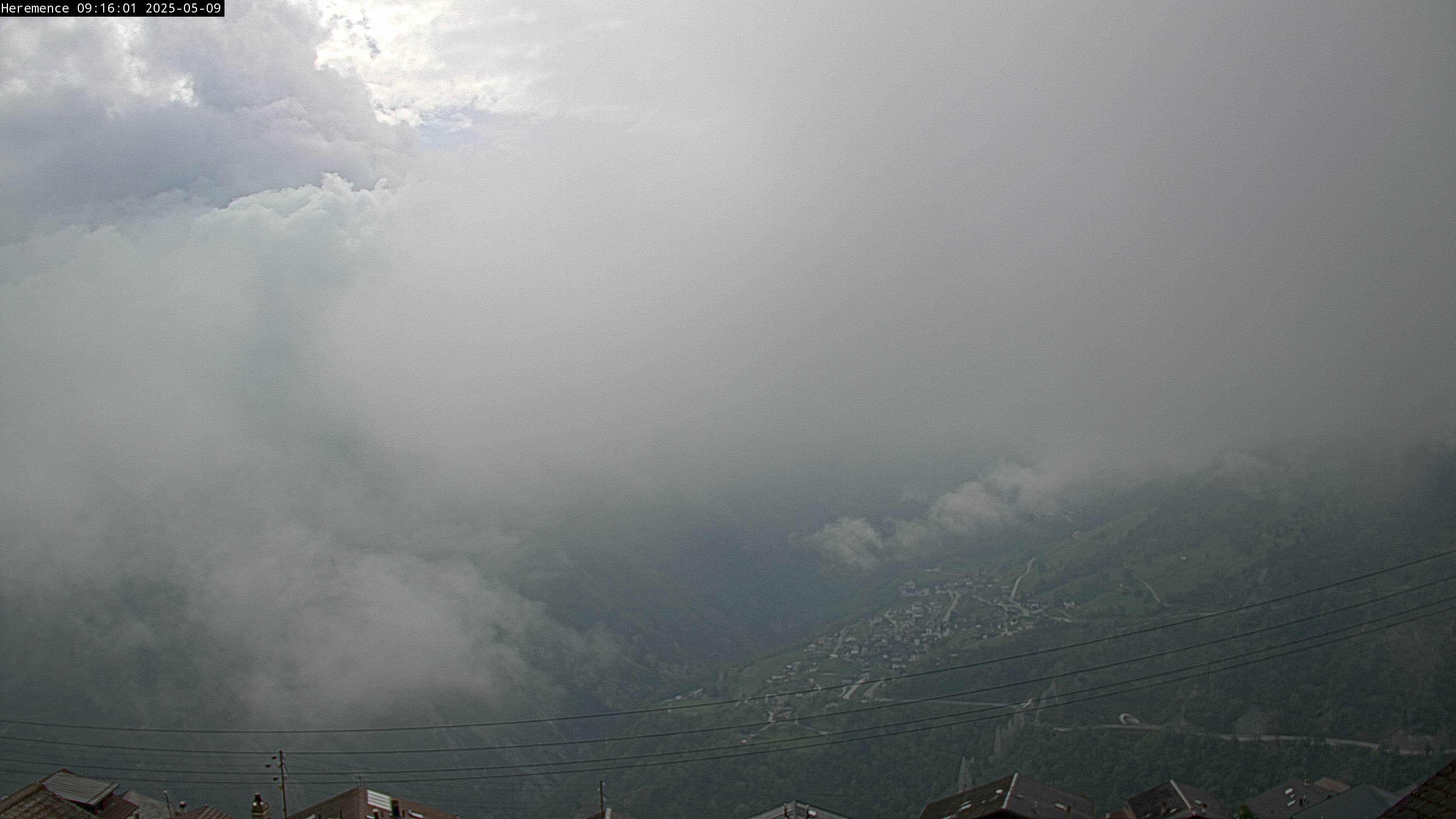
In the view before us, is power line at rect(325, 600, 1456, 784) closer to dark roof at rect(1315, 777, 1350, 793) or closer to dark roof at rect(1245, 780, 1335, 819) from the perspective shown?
dark roof at rect(1315, 777, 1350, 793)

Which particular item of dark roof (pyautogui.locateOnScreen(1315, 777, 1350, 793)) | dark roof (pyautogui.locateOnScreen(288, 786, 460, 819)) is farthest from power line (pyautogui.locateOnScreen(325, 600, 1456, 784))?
dark roof (pyautogui.locateOnScreen(288, 786, 460, 819))

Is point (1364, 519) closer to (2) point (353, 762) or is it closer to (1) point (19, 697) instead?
(2) point (353, 762)

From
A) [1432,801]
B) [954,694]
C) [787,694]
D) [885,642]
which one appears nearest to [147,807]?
[1432,801]

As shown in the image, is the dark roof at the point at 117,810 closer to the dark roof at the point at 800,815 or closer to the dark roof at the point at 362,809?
the dark roof at the point at 362,809

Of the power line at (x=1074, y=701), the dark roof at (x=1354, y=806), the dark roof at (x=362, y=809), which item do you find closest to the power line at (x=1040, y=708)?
the power line at (x=1074, y=701)

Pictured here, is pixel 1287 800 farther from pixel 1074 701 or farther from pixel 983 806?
pixel 1074 701

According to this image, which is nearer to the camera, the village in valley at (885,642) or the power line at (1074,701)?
the power line at (1074,701)
